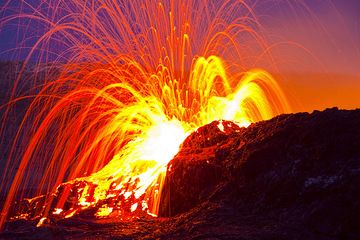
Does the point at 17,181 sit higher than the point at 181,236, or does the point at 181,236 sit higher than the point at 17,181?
the point at 17,181

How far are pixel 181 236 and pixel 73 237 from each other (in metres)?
2.89

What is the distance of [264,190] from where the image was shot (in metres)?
9.02

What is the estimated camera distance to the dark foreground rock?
7.38m

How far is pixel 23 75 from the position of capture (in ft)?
206

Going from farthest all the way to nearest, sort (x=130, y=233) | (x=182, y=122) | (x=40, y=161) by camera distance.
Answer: (x=40, y=161) < (x=182, y=122) < (x=130, y=233)

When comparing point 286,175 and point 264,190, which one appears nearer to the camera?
point 286,175

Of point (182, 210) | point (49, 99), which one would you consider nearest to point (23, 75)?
point (49, 99)

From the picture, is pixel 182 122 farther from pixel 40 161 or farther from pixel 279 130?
pixel 40 161

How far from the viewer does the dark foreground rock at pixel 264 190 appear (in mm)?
7375

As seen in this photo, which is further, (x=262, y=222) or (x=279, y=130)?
(x=279, y=130)

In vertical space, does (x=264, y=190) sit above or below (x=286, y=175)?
below

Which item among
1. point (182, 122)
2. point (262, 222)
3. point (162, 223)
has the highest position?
point (182, 122)

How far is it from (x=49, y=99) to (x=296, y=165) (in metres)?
57.0

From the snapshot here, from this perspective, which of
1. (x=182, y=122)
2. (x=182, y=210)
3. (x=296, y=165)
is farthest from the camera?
(x=182, y=122)
